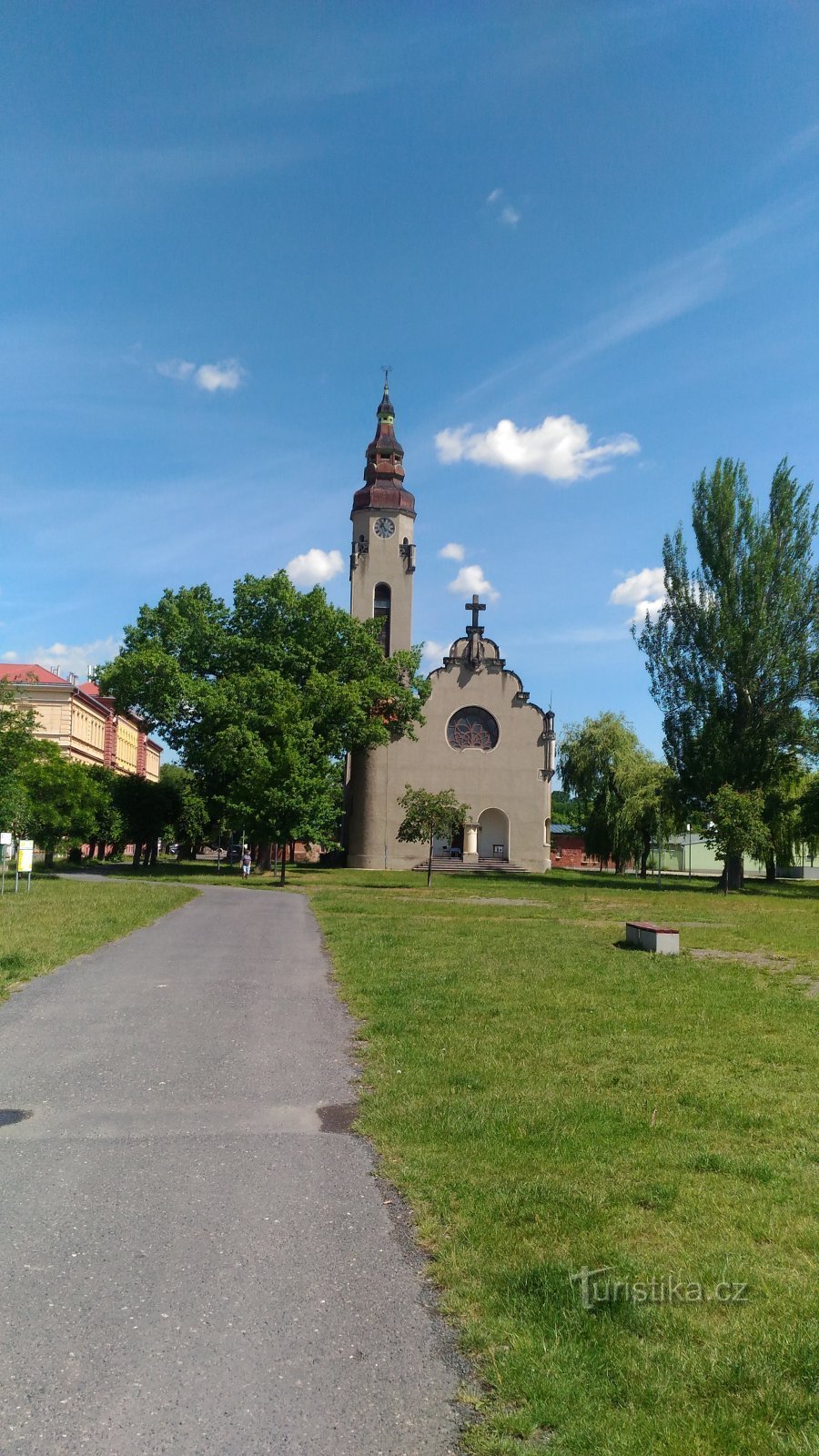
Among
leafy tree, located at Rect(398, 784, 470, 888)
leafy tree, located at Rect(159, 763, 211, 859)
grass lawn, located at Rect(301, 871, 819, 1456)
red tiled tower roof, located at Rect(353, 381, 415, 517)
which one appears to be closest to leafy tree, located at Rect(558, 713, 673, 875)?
leafy tree, located at Rect(398, 784, 470, 888)

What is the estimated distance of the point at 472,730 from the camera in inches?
2356

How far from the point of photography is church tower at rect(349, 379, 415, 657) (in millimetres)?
61031

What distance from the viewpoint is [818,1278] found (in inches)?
171

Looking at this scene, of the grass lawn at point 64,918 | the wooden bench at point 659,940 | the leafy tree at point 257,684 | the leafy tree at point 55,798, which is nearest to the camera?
the grass lawn at point 64,918

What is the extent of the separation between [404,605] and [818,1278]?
57559 mm

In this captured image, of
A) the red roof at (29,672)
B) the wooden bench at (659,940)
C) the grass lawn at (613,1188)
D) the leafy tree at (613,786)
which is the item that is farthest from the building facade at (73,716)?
the grass lawn at (613,1188)

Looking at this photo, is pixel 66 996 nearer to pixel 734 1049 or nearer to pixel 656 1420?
pixel 734 1049

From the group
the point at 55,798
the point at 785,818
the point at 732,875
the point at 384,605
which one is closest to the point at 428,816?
the point at 732,875

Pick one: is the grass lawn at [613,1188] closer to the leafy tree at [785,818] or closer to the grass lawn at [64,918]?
the grass lawn at [64,918]

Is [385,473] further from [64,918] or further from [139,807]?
[64,918]

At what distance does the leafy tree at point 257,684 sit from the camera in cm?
3947

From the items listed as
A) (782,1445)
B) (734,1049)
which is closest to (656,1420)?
(782,1445)

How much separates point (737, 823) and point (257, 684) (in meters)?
20.6

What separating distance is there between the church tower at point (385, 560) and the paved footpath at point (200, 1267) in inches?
2079
